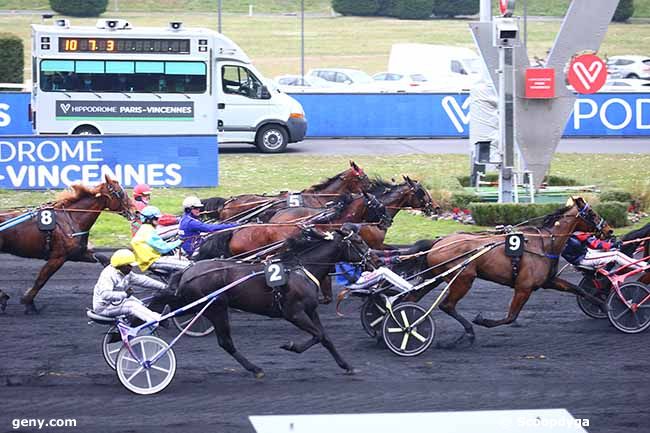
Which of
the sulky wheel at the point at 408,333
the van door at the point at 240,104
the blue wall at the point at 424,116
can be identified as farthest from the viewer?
the blue wall at the point at 424,116

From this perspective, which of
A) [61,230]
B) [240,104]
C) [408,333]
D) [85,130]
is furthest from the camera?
[240,104]

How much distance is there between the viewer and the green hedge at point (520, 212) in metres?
17.6

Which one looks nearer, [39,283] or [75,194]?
[39,283]

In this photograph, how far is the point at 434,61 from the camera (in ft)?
149

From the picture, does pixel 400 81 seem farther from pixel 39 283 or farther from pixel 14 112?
pixel 39 283

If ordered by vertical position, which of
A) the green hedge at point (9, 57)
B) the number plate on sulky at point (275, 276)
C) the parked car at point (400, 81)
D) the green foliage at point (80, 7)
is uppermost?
the green foliage at point (80, 7)

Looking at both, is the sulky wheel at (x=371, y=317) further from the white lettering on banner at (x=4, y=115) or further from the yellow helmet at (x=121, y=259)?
the white lettering on banner at (x=4, y=115)

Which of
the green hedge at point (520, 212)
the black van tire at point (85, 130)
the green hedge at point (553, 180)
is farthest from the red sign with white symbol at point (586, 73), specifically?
the black van tire at point (85, 130)

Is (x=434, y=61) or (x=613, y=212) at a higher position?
(x=434, y=61)

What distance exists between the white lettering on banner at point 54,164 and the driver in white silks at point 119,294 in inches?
412

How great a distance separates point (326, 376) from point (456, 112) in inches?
823

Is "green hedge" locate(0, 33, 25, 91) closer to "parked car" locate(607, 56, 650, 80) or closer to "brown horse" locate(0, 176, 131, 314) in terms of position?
"brown horse" locate(0, 176, 131, 314)

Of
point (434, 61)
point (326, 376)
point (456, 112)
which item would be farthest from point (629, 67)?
point (326, 376)

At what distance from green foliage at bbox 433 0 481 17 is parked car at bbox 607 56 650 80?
1284 centimetres
